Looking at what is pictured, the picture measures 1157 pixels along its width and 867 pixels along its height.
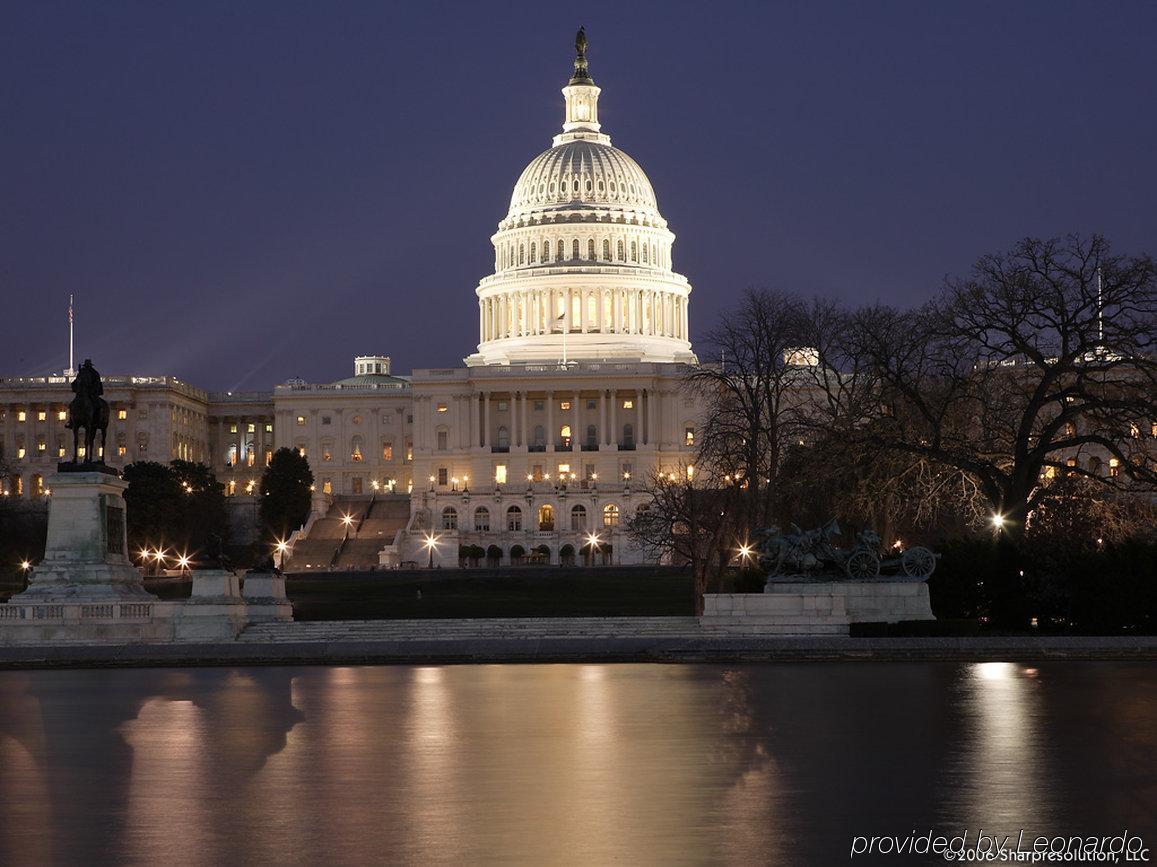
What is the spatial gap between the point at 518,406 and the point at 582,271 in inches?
734

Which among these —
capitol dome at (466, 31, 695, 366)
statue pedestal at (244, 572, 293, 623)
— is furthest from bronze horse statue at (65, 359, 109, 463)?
capitol dome at (466, 31, 695, 366)

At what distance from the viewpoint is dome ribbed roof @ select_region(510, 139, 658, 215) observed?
179250mm

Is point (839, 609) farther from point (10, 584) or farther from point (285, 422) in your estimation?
point (285, 422)

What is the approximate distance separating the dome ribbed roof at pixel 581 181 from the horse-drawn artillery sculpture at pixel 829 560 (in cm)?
13343

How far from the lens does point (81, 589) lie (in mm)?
47125

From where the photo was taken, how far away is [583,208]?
178 meters

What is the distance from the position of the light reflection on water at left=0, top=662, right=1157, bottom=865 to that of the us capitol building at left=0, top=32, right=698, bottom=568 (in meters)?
107

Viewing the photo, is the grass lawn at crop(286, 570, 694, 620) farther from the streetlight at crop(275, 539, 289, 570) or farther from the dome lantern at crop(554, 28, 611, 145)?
the dome lantern at crop(554, 28, 611, 145)

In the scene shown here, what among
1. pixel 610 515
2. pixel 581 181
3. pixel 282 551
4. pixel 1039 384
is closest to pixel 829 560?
pixel 1039 384

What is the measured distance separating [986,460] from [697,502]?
77.4 feet

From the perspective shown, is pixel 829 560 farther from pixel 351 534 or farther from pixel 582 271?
pixel 582 271

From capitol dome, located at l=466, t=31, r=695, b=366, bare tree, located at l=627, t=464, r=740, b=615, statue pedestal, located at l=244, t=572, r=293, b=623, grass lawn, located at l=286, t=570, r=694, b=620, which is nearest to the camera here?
statue pedestal, located at l=244, t=572, r=293, b=623

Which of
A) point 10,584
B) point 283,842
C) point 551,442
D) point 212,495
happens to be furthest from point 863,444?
point 551,442

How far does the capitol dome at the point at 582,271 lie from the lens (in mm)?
176625
